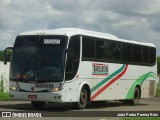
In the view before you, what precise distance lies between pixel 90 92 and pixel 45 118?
551cm

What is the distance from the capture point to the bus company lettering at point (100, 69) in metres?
23.3

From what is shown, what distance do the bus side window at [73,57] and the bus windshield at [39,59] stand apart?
27cm

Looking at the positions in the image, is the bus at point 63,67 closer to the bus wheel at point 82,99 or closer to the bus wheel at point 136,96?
the bus wheel at point 82,99

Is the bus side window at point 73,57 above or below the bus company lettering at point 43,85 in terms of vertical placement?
above

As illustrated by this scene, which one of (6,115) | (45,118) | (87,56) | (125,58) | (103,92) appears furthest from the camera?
(125,58)

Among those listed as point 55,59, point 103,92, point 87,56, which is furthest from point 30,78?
point 103,92

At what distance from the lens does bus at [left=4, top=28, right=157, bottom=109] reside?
20828 mm

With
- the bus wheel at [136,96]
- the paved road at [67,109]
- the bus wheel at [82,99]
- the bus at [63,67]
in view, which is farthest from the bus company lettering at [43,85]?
the bus wheel at [136,96]

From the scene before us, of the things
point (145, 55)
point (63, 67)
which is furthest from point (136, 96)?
point (63, 67)

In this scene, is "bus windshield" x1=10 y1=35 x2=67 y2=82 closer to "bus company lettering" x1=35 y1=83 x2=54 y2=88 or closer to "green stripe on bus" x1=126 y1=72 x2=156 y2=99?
"bus company lettering" x1=35 y1=83 x2=54 y2=88

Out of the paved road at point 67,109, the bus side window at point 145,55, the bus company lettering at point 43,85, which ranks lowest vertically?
the paved road at point 67,109

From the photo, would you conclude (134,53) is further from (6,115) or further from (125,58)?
(6,115)

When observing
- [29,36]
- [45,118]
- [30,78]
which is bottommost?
[45,118]

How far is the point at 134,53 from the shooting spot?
27.8 m
